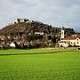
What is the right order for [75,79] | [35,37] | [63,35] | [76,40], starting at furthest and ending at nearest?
[35,37]
[63,35]
[76,40]
[75,79]

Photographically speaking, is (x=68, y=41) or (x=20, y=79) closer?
(x=20, y=79)

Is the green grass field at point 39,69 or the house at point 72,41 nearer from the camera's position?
the green grass field at point 39,69

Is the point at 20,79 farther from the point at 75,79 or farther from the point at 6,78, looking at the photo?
the point at 75,79

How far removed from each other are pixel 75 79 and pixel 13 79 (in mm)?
3627

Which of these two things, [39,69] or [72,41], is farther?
[72,41]

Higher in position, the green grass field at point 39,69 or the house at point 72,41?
the house at point 72,41

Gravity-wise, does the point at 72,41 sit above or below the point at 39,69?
above

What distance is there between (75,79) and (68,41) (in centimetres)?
12269

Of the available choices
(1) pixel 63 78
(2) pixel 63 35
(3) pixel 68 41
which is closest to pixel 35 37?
(2) pixel 63 35

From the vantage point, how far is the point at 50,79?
18.5 metres

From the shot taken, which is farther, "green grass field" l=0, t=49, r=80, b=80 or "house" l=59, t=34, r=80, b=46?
"house" l=59, t=34, r=80, b=46

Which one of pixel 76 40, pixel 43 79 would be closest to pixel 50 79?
pixel 43 79

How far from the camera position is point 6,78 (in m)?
19.0

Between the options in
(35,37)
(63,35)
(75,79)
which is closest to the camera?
(75,79)
